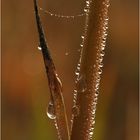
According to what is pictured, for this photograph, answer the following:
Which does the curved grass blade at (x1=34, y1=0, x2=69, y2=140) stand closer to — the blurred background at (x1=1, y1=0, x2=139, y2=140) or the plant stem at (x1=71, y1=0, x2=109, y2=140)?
the plant stem at (x1=71, y1=0, x2=109, y2=140)

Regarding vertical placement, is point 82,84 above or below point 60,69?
above

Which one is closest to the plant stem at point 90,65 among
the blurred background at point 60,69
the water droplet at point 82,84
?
the water droplet at point 82,84

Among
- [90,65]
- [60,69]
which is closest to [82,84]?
[90,65]

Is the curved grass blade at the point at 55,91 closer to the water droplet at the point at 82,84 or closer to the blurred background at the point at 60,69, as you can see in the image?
the water droplet at the point at 82,84

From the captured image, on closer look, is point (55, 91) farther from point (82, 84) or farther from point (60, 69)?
point (60, 69)

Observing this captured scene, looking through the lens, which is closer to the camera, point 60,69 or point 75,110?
point 75,110
